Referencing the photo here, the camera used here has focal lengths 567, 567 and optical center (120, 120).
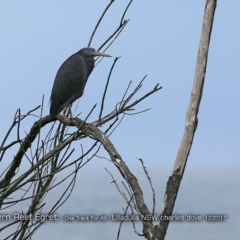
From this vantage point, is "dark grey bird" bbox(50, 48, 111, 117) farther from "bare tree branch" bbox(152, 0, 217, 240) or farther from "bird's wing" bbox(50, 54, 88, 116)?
"bare tree branch" bbox(152, 0, 217, 240)

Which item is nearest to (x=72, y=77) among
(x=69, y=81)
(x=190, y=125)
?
(x=69, y=81)

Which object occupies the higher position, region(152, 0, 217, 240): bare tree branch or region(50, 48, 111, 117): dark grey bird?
region(50, 48, 111, 117): dark grey bird

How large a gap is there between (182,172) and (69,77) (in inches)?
147

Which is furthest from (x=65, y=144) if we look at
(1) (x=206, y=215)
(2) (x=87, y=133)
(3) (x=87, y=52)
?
(3) (x=87, y=52)

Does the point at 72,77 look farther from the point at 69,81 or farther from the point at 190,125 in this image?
→ the point at 190,125

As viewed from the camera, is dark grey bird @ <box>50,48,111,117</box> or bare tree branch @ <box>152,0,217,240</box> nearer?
bare tree branch @ <box>152,0,217,240</box>

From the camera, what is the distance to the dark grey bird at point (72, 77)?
20.4 ft

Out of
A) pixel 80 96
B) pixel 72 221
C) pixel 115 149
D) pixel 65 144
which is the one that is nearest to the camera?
pixel 115 149

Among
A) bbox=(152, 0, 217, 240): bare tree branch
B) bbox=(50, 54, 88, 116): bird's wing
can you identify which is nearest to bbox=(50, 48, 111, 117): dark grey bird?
bbox=(50, 54, 88, 116): bird's wing

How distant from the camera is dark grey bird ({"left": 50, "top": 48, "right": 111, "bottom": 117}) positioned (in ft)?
20.4

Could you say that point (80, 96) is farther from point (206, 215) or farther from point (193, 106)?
point (193, 106)

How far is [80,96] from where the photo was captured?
6438 mm

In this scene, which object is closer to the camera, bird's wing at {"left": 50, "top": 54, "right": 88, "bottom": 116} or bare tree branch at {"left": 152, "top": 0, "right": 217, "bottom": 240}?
bare tree branch at {"left": 152, "top": 0, "right": 217, "bottom": 240}

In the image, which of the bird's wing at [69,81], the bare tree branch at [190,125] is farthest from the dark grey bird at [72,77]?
the bare tree branch at [190,125]
